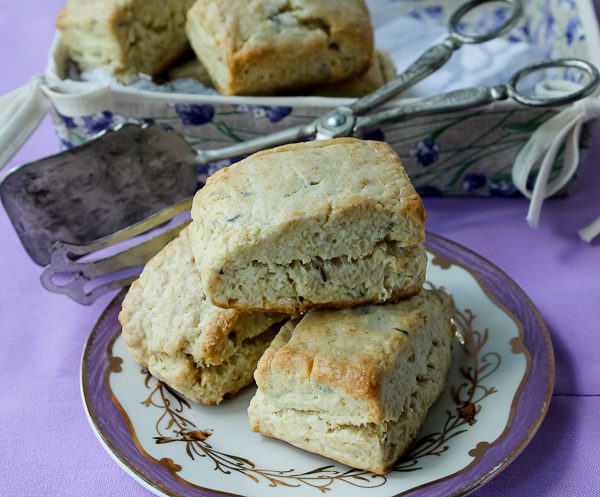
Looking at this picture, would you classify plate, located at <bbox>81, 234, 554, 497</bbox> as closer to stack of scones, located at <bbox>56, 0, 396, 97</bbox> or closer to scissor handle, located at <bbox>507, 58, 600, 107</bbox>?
scissor handle, located at <bbox>507, 58, 600, 107</bbox>

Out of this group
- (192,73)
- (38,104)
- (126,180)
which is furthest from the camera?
(192,73)

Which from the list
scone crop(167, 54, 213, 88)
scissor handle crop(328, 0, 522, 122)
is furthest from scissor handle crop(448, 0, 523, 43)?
scone crop(167, 54, 213, 88)

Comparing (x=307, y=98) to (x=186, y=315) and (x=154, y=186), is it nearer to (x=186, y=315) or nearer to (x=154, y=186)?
(x=154, y=186)

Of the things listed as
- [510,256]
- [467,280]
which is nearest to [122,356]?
[467,280]

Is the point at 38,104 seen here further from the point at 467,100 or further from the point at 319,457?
the point at 319,457

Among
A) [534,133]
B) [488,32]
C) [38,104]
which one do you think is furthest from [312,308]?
[488,32]

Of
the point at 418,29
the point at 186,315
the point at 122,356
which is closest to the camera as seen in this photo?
the point at 186,315
